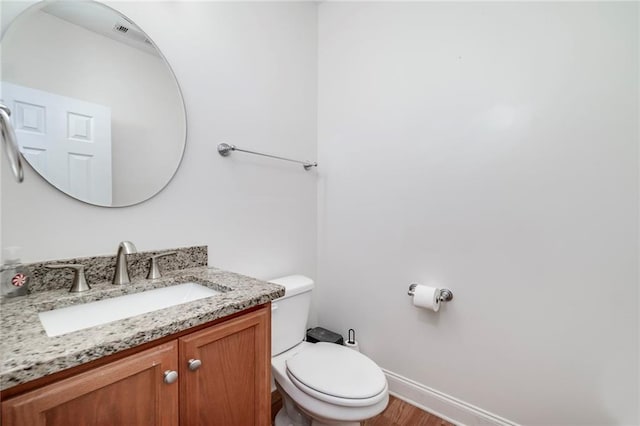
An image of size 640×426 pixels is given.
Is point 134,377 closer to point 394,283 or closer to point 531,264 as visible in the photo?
point 394,283

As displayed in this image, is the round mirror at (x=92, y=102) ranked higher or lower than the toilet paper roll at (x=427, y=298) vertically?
higher

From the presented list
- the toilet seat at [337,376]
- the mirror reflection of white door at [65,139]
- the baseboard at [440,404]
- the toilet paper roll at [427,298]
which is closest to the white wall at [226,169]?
the mirror reflection of white door at [65,139]

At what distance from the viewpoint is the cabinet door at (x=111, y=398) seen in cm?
54

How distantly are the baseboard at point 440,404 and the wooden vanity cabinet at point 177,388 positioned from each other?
99cm

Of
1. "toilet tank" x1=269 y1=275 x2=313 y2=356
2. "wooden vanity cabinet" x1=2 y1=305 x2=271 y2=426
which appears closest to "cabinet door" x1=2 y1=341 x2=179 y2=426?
A: "wooden vanity cabinet" x1=2 y1=305 x2=271 y2=426

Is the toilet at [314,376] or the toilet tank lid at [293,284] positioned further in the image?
the toilet tank lid at [293,284]

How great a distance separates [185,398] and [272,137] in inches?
52.8

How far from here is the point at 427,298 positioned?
145 cm

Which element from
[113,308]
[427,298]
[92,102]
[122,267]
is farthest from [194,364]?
[427,298]

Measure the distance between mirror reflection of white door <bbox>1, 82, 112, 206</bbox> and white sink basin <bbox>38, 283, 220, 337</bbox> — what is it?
0.38 metres

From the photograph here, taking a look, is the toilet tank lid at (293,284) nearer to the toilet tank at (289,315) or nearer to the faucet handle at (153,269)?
the toilet tank at (289,315)

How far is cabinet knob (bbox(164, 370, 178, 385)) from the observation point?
0.72m

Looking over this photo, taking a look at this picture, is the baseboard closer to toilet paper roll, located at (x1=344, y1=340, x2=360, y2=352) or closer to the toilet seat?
toilet paper roll, located at (x1=344, y1=340, x2=360, y2=352)

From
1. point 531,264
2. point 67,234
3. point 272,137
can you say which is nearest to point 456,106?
point 531,264
